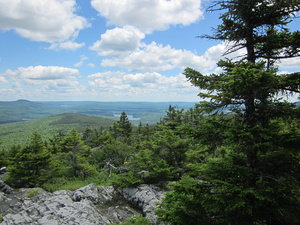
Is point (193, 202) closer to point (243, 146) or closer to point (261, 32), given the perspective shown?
point (243, 146)

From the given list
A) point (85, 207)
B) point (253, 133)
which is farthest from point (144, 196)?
point (253, 133)

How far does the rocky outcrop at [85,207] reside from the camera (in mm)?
13240

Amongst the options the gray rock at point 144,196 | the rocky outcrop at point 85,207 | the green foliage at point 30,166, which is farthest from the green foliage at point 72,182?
the gray rock at point 144,196

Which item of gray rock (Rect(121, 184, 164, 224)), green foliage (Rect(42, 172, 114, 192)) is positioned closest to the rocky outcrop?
gray rock (Rect(121, 184, 164, 224))

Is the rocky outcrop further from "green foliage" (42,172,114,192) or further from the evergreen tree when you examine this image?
the evergreen tree

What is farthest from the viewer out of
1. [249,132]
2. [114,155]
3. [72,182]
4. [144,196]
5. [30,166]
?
[114,155]

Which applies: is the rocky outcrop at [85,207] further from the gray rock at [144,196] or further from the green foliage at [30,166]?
the green foliage at [30,166]

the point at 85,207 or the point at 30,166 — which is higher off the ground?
the point at 30,166

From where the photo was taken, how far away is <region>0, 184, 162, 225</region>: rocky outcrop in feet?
43.4

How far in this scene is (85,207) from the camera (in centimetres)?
1456

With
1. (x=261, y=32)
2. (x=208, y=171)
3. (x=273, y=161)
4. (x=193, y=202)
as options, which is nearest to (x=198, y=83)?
(x=261, y=32)

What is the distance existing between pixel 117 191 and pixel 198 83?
1488 cm

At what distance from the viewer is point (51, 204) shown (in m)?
15.3

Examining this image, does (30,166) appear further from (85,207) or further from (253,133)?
(253,133)
